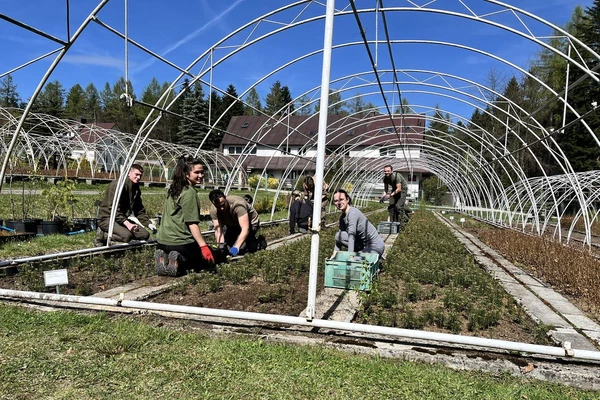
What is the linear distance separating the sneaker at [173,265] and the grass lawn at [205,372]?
6.70 ft

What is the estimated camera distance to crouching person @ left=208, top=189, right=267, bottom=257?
252 inches

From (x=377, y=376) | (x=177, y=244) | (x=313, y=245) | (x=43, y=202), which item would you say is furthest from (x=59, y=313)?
(x=43, y=202)

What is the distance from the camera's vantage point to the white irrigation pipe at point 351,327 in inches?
122

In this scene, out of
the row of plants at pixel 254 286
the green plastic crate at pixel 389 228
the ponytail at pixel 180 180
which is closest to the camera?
the row of plants at pixel 254 286

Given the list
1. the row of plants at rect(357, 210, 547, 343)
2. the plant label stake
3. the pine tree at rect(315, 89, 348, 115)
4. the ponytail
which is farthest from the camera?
the pine tree at rect(315, 89, 348, 115)

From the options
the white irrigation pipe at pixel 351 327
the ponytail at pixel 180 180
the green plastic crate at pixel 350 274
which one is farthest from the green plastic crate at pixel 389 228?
the white irrigation pipe at pixel 351 327

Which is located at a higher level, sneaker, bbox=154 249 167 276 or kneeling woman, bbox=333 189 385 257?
kneeling woman, bbox=333 189 385 257

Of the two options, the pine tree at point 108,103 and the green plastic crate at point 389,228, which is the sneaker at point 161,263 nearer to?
the green plastic crate at point 389,228

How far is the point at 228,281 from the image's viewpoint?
5457mm

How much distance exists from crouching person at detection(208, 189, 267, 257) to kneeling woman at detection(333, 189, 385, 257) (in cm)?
151

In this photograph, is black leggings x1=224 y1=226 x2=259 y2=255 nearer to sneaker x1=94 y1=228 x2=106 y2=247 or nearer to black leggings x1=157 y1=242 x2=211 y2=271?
black leggings x1=157 y1=242 x2=211 y2=271

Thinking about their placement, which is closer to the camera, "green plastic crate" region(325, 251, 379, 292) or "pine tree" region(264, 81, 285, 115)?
"green plastic crate" region(325, 251, 379, 292)

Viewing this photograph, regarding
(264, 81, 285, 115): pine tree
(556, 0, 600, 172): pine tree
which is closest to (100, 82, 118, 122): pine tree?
(264, 81, 285, 115): pine tree

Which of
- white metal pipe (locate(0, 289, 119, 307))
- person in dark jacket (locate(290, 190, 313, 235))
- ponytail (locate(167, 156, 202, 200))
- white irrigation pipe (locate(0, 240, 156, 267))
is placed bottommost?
white metal pipe (locate(0, 289, 119, 307))
